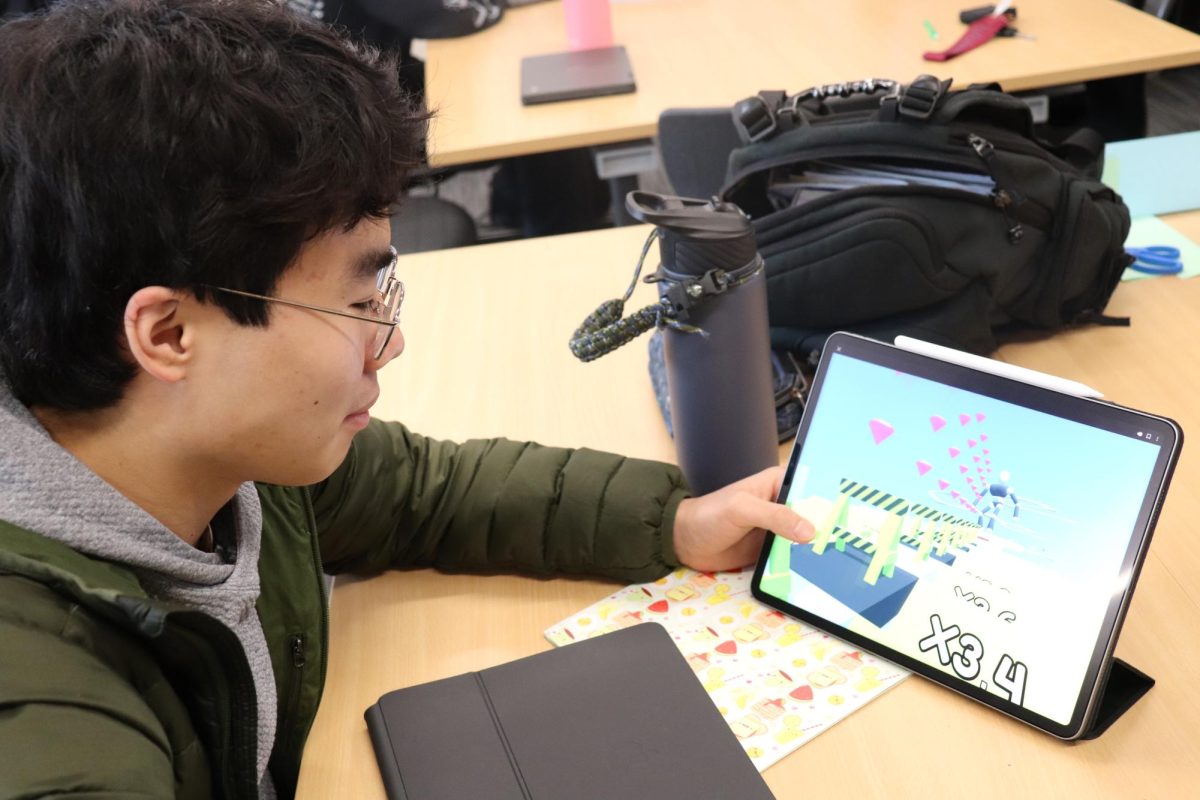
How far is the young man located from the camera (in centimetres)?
66

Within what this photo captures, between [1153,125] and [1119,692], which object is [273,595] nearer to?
[1119,692]

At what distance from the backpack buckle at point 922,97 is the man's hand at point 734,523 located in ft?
1.59

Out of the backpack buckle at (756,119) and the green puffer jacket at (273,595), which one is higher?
the backpack buckle at (756,119)

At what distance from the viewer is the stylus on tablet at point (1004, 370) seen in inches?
32.2

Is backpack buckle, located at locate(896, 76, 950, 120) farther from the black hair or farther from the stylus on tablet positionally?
the black hair

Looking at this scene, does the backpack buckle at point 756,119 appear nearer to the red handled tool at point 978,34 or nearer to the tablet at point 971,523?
the tablet at point 971,523

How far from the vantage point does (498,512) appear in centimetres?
103

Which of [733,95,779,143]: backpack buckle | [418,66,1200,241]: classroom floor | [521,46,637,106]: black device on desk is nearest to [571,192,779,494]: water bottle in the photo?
[733,95,779,143]: backpack buckle

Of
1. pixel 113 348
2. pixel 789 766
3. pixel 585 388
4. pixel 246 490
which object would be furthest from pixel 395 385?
pixel 789 766

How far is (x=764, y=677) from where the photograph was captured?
862 mm

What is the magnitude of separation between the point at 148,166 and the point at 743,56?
1.57 m

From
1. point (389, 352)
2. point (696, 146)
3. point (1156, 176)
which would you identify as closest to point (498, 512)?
point (389, 352)

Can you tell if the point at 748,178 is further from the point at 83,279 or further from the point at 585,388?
the point at 83,279

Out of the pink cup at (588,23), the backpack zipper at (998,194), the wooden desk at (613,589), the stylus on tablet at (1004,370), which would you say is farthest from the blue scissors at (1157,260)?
the pink cup at (588,23)
